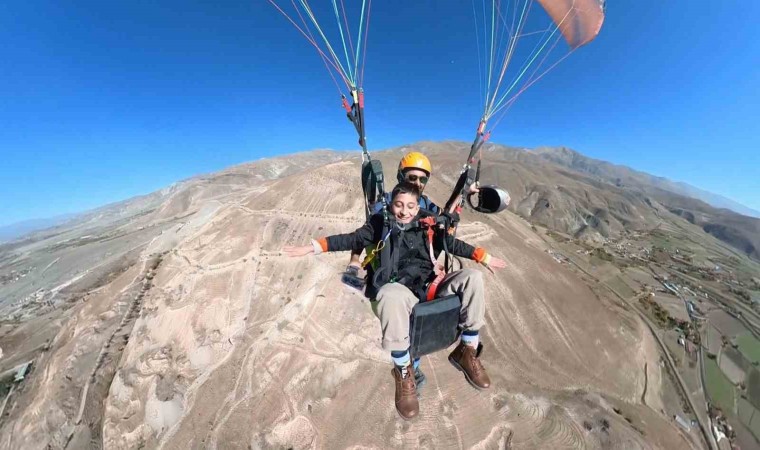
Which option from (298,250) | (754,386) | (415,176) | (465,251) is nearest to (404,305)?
(465,251)

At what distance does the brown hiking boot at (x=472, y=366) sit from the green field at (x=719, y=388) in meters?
31.0

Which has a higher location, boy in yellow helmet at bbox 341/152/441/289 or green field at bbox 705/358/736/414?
boy in yellow helmet at bbox 341/152/441/289

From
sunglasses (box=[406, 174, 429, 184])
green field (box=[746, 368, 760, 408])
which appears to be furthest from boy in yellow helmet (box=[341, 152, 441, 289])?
green field (box=[746, 368, 760, 408])

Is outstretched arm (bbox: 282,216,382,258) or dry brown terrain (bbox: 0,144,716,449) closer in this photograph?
outstretched arm (bbox: 282,216,382,258)

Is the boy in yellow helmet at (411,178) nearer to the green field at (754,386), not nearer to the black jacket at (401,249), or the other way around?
the black jacket at (401,249)

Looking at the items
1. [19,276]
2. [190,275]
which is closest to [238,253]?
[190,275]

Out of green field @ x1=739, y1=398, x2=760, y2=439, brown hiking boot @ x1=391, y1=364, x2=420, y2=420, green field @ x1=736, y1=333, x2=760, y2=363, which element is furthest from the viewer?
green field @ x1=736, y1=333, x2=760, y2=363

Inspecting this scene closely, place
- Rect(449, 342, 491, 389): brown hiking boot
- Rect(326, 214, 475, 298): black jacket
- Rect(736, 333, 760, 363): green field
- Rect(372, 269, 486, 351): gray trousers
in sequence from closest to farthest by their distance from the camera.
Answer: Rect(372, 269, 486, 351): gray trousers
Rect(326, 214, 475, 298): black jacket
Rect(449, 342, 491, 389): brown hiking boot
Rect(736, 333, 760, 363): green field

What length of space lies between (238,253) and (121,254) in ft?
132

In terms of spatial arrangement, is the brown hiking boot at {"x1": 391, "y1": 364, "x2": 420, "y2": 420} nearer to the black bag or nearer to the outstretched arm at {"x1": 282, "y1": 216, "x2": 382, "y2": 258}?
the black bag

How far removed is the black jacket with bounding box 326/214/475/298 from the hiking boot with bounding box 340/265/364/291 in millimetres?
157

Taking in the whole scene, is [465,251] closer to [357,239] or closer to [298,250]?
[357,239]

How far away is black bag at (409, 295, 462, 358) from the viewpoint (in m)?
3.70

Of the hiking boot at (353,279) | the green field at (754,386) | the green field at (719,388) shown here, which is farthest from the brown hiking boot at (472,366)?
the green field at (754,386)
